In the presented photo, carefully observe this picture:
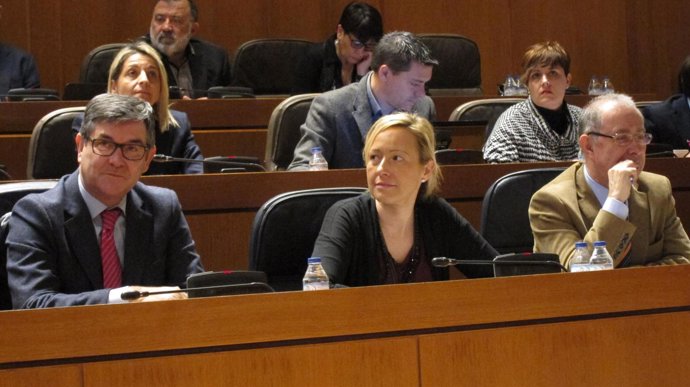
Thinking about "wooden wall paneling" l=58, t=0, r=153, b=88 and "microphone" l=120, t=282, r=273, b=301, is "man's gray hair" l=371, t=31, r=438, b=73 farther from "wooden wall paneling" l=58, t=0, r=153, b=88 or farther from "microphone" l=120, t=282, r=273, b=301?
"wooden wall paneling" l=58, t=0, r=153, b=88

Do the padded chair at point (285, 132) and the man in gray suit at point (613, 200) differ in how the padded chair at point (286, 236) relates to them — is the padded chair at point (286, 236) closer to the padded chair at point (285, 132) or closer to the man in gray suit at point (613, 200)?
the man in gray suit at point (613, 200)

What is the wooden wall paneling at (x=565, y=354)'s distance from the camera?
6.92 feet

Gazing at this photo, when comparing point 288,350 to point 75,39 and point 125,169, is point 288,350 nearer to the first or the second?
point 125,169

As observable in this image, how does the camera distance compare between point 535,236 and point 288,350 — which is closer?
point 288,350

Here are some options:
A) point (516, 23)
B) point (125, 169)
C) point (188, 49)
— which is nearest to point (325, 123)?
point (125, 169)

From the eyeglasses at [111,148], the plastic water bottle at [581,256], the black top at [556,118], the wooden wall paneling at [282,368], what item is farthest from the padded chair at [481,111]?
the wooden wall paneling at [282,368]

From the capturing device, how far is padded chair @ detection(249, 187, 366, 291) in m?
2.99

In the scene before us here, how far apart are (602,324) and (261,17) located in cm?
524

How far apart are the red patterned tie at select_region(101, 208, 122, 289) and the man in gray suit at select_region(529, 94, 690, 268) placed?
47.5 inches

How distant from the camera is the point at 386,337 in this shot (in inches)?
82.1

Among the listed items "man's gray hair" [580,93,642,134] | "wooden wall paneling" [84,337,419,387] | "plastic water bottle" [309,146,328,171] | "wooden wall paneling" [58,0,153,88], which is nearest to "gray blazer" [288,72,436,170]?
"plastic water bottle" [309,146,328,171]

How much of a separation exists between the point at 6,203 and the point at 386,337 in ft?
4.26

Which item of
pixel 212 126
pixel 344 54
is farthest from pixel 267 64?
pixel 212 126

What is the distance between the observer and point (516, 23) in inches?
295
